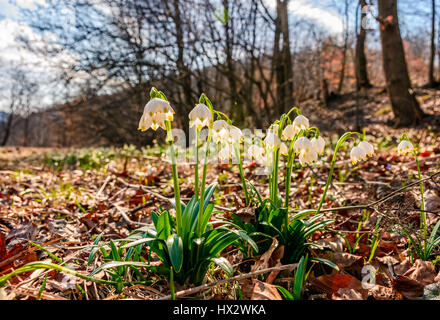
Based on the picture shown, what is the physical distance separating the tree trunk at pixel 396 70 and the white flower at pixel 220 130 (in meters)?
6.55

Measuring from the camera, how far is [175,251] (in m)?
1.15

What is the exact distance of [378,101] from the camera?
10352 millimetres

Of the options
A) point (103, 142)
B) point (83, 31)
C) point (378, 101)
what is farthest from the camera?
point (103, 142)

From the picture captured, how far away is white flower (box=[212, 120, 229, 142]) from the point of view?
1.39 metres

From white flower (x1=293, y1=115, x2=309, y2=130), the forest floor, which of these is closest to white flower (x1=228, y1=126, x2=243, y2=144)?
white flower (x1=293, y1=115, x2=309, y2=130)

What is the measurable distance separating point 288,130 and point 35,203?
2.55 m

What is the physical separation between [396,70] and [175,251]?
742 centimetres

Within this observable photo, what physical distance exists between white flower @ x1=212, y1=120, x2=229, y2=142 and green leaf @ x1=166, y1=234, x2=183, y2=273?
0.51m

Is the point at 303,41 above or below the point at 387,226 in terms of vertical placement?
above

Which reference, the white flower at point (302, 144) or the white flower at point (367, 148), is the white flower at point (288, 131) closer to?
the white flower at point (302, 144)

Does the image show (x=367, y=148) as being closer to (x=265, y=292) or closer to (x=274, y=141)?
(x=274, y=141)
